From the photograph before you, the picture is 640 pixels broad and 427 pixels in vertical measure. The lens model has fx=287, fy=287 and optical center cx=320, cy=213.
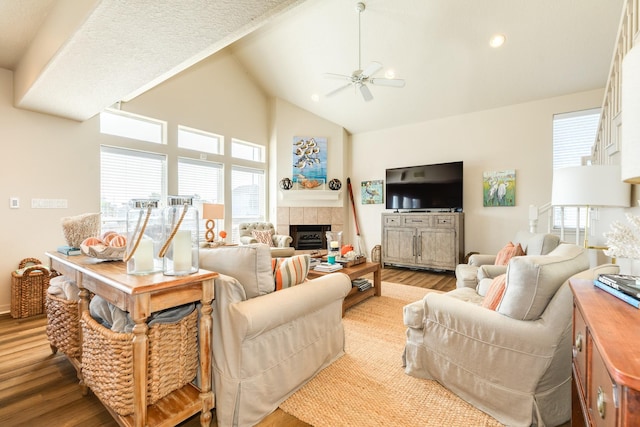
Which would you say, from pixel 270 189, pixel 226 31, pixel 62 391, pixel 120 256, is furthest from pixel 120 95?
pixel 270 189

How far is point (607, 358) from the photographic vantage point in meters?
0.60

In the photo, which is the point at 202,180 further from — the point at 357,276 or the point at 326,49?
the point at 357,276

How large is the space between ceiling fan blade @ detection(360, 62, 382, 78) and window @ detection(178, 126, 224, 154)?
123 inches

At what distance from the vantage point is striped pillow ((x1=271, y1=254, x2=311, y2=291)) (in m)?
1.81

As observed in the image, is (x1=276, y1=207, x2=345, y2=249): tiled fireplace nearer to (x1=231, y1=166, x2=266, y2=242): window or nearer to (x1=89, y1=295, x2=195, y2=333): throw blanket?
(x1=231, y1=166, x2=266, y2=242): window

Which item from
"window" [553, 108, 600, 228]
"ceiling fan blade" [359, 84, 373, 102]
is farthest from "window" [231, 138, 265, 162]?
"window" [553, 108, 600, 228]

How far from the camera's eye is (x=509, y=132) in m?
4.88

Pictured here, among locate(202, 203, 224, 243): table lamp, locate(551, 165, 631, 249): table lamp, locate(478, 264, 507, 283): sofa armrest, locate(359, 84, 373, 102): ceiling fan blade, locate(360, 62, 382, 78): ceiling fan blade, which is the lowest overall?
locate(478, 264, 507, 283): sofa armrest

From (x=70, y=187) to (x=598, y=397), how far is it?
4933 mm

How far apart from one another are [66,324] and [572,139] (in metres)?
6.43

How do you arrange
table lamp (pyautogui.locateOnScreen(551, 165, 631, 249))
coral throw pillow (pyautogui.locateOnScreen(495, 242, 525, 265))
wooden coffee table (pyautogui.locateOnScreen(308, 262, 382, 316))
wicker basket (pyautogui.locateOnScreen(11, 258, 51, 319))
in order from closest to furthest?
table lamp (pyautogui.locateOnScreen(551, 165, 631, 249)) → coral throw pillow (pyautogui.locateOnScreen(495, 242, 525, 265)) → wicker basket (pyautogui.locateOnScreen(11, 258, 51, 319)) → wooden coffee table (pyautogui.locateOnScreen(308, 262, 382, 316))

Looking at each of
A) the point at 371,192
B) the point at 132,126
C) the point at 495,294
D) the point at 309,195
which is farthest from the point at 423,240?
the point at 132,126

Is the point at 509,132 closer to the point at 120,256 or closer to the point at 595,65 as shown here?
the point at 595,65

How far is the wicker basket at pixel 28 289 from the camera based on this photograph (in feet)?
10.00
